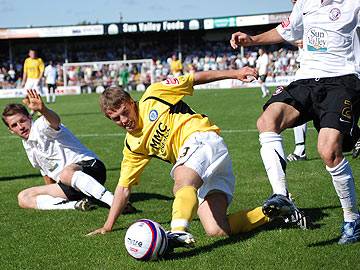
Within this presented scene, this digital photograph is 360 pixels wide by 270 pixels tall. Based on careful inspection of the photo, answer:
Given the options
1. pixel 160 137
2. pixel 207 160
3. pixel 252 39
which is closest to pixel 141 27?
pixel 252 39

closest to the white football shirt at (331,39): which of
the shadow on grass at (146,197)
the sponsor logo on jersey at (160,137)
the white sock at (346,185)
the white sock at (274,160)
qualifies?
the white sock at (274,160)

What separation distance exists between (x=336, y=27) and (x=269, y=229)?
6.15 feet

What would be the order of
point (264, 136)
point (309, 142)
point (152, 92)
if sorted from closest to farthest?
point (264, 136) < point (152, 92) < point (309, 142)

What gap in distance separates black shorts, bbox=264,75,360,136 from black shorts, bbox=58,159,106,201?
268 cm

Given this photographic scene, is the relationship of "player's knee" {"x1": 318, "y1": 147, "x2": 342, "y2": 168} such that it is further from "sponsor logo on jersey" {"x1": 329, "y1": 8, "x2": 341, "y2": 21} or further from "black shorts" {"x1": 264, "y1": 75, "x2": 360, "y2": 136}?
"sponsor logo on jersey" {"x1": 329, "y1": 8, "x2": 341, "y2": 21}

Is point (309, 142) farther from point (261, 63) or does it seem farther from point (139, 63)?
point (139, 63)

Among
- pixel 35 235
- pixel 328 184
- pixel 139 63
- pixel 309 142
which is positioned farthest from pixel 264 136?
pixel 139 63

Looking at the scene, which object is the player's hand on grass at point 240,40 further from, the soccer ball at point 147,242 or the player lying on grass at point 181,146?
the soccer ball at point 147,242

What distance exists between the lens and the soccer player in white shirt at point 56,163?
694cm

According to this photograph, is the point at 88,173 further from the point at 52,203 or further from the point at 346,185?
the point at 346,185

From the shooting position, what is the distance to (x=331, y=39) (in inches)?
208

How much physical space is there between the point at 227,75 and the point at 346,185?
55.6 inches

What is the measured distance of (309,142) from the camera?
12188 mm

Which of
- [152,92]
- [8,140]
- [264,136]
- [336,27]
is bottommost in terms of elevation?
[8,140]
